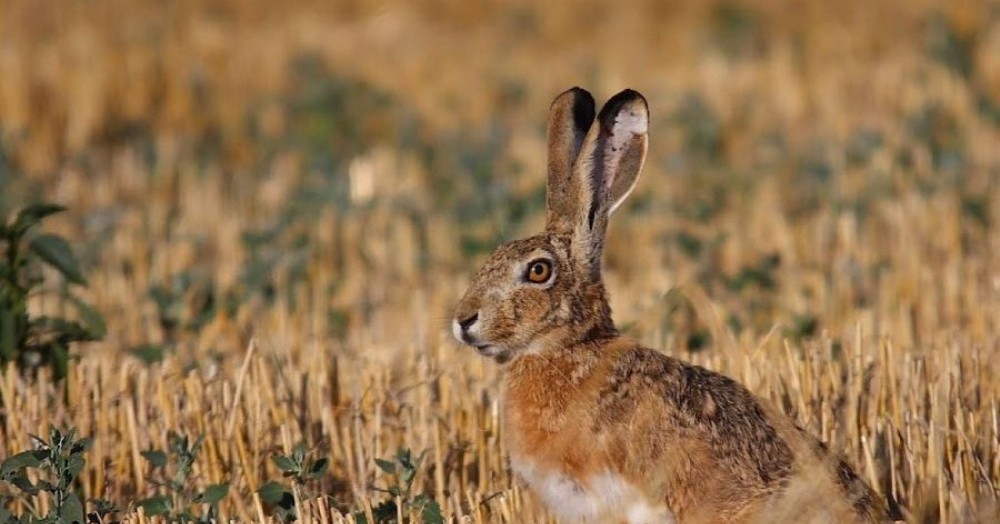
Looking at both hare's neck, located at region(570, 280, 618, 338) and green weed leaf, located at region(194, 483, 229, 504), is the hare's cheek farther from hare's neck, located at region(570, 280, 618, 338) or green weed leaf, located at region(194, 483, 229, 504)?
green weed leaf, located at region(194, 483, 229, 504)

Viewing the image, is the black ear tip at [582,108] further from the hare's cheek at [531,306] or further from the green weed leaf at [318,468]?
the green weed leaf at [318,468]

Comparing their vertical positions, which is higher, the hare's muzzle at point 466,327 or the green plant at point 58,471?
the hare's muzzle at point 466,327

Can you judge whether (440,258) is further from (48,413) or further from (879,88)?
(879,88)

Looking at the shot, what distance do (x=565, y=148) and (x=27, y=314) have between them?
2111mm

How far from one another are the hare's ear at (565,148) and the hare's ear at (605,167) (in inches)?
1.7

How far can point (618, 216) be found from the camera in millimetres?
9070

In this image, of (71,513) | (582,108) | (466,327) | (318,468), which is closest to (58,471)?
(71,513)

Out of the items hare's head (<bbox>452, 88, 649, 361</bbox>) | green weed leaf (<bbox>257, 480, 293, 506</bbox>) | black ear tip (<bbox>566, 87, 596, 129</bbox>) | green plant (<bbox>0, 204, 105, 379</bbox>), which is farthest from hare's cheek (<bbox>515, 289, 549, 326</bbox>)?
green plant (<bbox>0, 204, 105, 379</bbox>)

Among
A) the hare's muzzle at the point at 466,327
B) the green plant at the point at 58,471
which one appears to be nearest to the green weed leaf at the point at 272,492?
the green plant at the point at 58,471

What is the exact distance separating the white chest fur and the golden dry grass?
0.32m

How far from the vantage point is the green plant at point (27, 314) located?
555 cm

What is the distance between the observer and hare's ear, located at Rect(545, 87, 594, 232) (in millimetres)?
4746

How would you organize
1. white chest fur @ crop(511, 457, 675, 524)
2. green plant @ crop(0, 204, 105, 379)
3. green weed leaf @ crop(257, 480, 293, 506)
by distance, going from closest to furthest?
white chest fur @ crop(511, 457, 675, 524)
green weed leaf @ crop(257, 480, 293, 506)
green plant @ crop(0, 204, 105, 379)

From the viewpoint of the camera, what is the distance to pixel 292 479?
4609 millimetres
